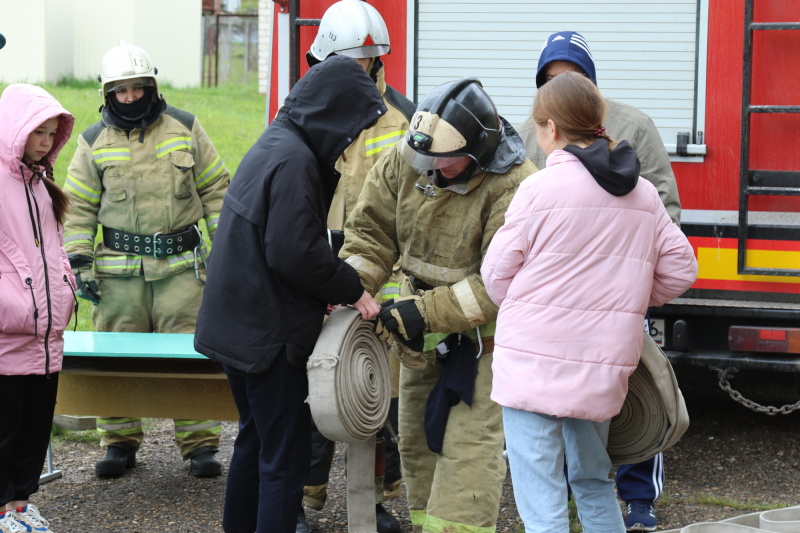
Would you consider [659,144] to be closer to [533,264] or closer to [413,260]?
[413,260]

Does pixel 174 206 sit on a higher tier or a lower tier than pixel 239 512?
higher

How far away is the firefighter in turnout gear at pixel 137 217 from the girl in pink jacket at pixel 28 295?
81cm

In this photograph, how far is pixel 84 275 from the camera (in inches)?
197

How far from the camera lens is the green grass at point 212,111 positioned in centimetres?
1340

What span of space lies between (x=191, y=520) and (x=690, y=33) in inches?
117

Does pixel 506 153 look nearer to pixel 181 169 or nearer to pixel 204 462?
pixel 181 169

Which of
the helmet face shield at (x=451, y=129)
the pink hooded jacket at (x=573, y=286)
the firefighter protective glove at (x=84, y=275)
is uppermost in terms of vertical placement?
the helmet face shield at (x=451, y=129)

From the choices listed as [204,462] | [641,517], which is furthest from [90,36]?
[641,517]

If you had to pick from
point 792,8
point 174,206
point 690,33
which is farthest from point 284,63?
point 792,8

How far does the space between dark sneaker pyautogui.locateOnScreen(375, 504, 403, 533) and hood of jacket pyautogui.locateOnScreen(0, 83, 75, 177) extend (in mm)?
1915

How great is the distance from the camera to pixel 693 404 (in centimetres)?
621

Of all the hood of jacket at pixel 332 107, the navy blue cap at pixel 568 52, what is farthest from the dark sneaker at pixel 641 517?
the hood of jacket at pixel 332 107

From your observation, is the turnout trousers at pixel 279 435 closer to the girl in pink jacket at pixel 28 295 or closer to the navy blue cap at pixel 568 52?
the girl in pink jacket at pixel 28 295

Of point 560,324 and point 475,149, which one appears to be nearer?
point 560,324
